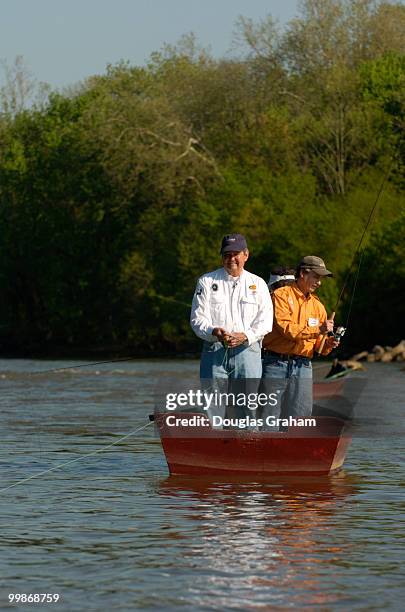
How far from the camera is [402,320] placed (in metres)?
47.0

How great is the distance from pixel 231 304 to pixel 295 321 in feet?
2.16

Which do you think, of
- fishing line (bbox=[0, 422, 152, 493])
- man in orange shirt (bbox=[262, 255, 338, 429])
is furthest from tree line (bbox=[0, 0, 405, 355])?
man in orange shirt (bbox=[262, 255, 338, 429])

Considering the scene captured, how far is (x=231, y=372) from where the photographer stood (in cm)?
1271

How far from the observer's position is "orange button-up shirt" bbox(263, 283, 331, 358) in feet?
41.9

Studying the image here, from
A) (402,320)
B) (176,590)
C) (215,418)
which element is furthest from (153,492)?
(402,320)

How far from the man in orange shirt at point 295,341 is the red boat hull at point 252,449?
0.77 ft

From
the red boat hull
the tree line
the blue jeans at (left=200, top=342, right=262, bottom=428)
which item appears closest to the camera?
the blue jeans at (left=200, top=342, right=262, bottom=428)

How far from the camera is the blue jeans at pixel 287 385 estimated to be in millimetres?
13000

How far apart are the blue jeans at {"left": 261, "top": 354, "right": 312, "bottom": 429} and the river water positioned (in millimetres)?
649

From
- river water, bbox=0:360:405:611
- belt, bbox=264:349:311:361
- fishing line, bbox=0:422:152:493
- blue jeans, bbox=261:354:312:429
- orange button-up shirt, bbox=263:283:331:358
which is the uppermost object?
orange button-up shirt, bbox=263:283:331:358

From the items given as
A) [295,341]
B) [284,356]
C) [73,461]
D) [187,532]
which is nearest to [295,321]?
[295,341]

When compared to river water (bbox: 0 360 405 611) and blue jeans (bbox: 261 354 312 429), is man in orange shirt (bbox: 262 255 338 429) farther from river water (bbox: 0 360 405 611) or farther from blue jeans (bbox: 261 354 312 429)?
river water (bbox: 0 360 405 611)

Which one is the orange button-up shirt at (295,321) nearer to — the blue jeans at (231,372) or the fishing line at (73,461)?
the blue jeans at (231,372)

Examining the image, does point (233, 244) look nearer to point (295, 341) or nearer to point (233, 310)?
point (233, 310)
